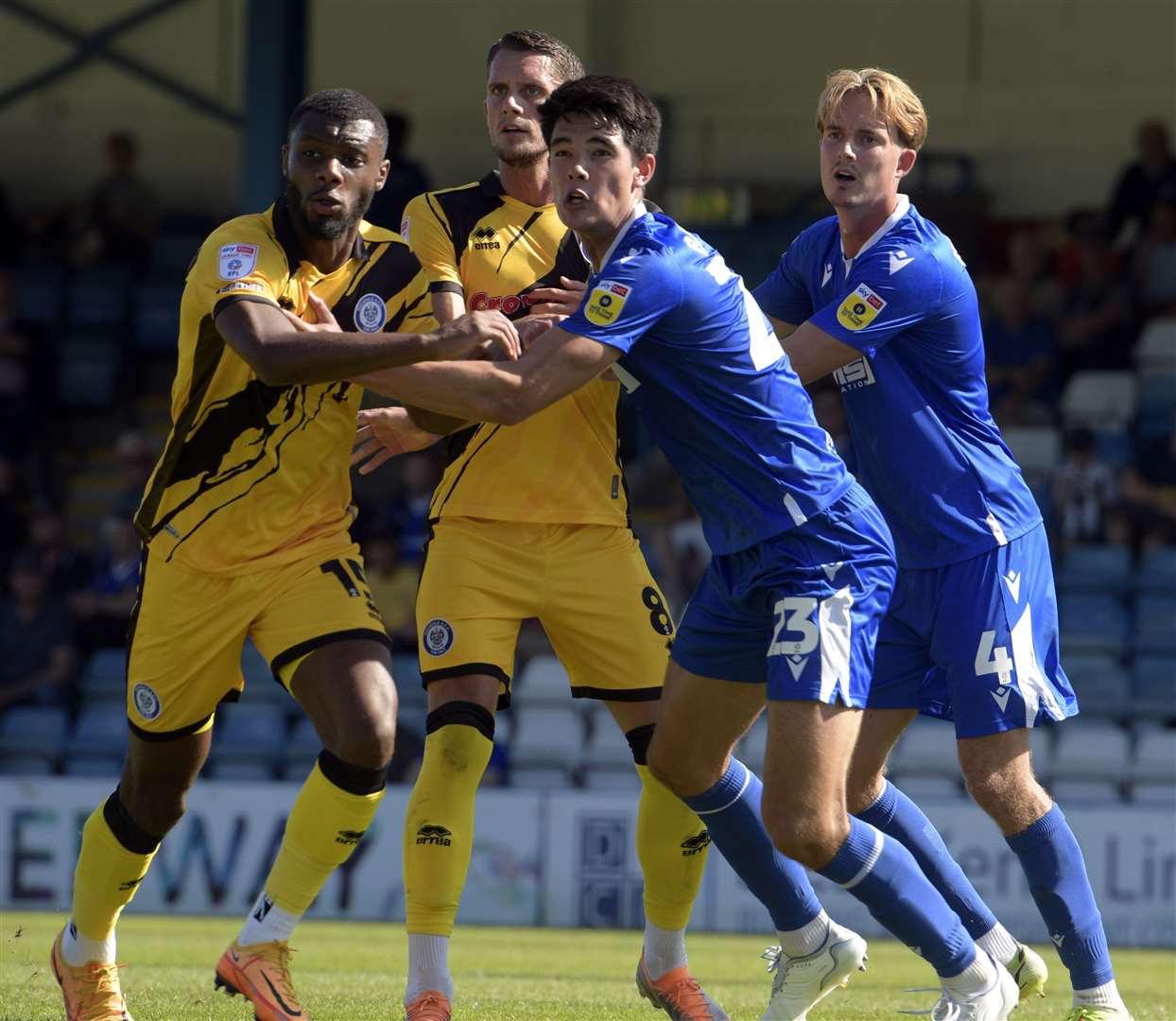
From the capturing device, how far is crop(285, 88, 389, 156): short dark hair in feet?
17.7

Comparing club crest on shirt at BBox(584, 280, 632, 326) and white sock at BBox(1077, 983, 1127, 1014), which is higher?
club crest on shirt at BBox(584, 280, 632, 326)

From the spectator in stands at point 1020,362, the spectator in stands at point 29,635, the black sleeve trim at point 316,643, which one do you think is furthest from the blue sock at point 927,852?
the spectator in stands at point 29,635

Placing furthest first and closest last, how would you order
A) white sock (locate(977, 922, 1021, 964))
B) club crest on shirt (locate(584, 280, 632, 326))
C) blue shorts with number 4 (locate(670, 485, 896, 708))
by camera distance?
white sock (locate(977, 922, 1021, 964))
blue shorts with number 4 (locate(670, 485, 896, 708))
club crest on shirt (locate(584, 280, 632, 326))

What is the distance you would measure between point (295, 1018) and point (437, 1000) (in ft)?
1.44

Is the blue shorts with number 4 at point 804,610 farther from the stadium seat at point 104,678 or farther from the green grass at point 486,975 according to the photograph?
the stadium seat at point 104,678

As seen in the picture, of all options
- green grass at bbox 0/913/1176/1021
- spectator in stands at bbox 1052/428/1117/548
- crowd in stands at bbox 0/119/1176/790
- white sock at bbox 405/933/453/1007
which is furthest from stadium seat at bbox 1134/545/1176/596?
white sock at bbox 405/933/453/1007

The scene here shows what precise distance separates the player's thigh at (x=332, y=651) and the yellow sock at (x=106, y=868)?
62cm

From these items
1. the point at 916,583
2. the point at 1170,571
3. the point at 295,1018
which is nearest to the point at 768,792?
the point at 916,583

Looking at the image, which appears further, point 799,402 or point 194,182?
point 194,182

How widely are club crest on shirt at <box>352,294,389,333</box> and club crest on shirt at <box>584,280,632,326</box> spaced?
841 millimetres

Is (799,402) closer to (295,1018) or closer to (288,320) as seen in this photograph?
(288,320)

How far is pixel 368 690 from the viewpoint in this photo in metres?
5.39

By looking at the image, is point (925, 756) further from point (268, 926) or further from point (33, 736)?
point (268, 926)

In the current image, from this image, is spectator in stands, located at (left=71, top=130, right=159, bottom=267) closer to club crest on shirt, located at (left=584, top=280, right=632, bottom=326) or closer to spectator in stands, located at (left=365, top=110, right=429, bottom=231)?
spectator in stands, located at (left=365, top=110, right=429, bottom=231)
